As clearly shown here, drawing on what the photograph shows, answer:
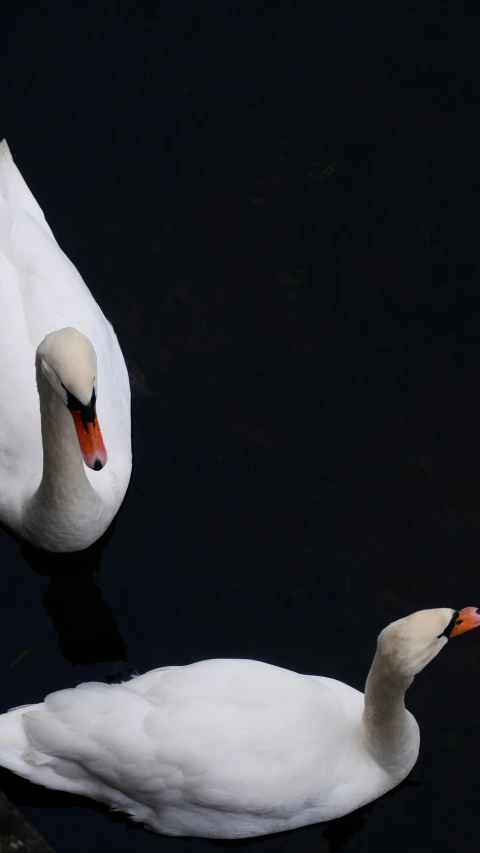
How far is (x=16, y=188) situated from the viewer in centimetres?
1000

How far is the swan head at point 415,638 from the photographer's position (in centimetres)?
731

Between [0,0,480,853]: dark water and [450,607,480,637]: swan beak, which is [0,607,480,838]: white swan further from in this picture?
[0,0,480,853]: dark water

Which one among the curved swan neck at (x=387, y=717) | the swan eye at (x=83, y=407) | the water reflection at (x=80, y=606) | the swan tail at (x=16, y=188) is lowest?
the curved swan neck at (x=387, y=717)

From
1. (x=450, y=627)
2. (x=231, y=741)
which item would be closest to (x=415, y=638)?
(x=450, y=627)

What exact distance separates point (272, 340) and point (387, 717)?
3.48m

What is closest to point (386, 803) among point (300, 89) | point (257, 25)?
point (300, 89)

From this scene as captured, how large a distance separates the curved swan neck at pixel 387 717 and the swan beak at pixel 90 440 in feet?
6.71

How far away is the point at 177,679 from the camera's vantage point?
7980mm

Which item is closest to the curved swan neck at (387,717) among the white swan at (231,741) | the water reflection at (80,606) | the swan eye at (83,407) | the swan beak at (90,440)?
the white swan at (231,741)

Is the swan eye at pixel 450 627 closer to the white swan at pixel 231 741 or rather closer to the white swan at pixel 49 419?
the white swan at pixel 231 741

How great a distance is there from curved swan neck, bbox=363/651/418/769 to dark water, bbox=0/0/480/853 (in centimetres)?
42

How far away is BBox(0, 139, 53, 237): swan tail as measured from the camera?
9953 millimetres

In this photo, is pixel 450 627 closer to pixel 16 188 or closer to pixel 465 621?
pixel 465 621

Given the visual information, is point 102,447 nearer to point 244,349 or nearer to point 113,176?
point 244,349
